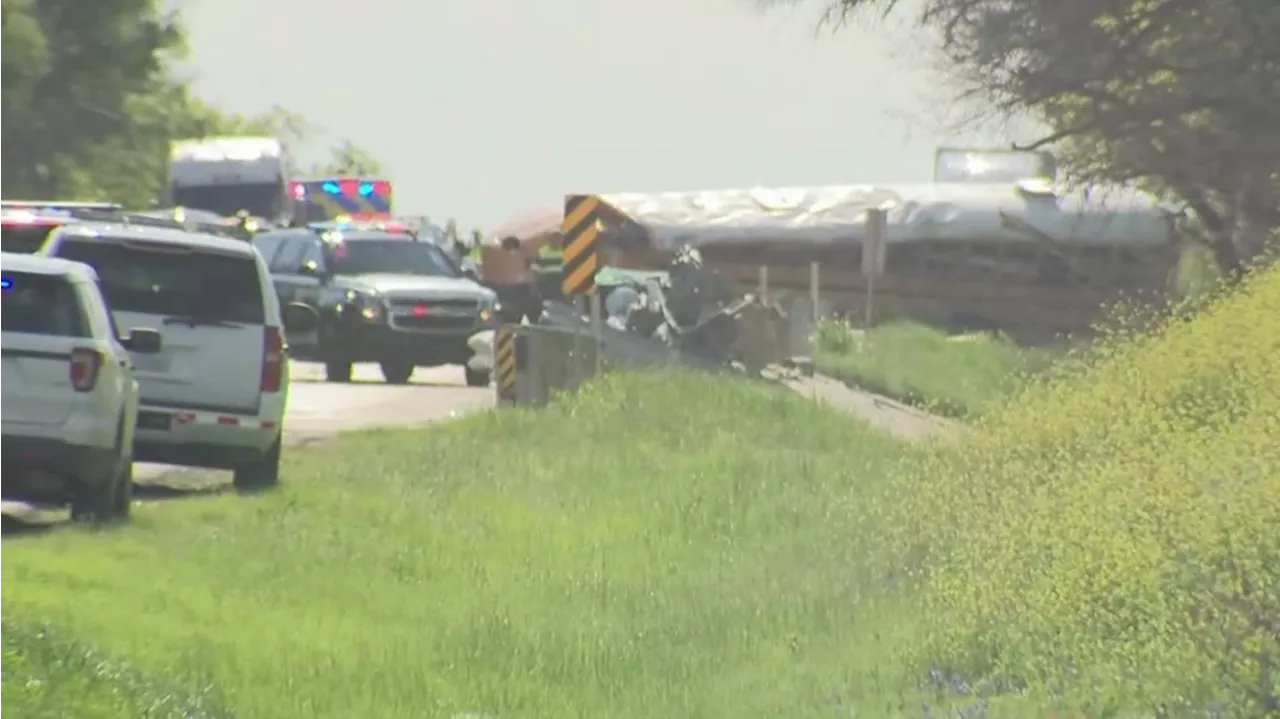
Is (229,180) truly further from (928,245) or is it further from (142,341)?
(142,341)

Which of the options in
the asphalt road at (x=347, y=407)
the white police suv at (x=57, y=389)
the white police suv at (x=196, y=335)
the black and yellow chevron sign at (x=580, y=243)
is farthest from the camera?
the black and yellow chevron sign at (x=580, y=243)

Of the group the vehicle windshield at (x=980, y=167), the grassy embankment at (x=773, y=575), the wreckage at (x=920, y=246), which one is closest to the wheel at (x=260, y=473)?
the grassy embankment at (x=773, y=575)

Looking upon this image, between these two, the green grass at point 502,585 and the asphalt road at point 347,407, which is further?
the asphalt road at point 347,407

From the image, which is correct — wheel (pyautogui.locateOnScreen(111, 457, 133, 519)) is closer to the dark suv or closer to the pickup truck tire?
the pickup truck tire

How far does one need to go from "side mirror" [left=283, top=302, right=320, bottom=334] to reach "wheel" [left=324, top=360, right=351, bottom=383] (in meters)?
12.8

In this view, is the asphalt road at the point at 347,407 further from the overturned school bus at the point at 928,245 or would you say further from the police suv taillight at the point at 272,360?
the overturned school bus at the point at 928,245

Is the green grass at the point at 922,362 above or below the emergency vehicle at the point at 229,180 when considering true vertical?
above

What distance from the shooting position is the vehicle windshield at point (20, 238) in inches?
870

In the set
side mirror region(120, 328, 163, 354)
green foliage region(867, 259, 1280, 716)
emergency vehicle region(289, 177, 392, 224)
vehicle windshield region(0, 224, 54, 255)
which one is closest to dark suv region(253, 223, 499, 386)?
vehicle windshield region(0, 224, 54, 255)

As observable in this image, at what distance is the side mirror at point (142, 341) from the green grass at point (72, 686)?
826cm

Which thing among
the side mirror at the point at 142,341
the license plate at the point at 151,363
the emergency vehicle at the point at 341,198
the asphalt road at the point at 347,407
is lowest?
the emergency vehicle at the point at 341,198

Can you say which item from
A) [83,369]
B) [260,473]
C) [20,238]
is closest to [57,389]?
[83,369]

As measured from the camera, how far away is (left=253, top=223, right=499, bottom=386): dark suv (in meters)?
35.8

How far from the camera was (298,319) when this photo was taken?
2291 centimetres
